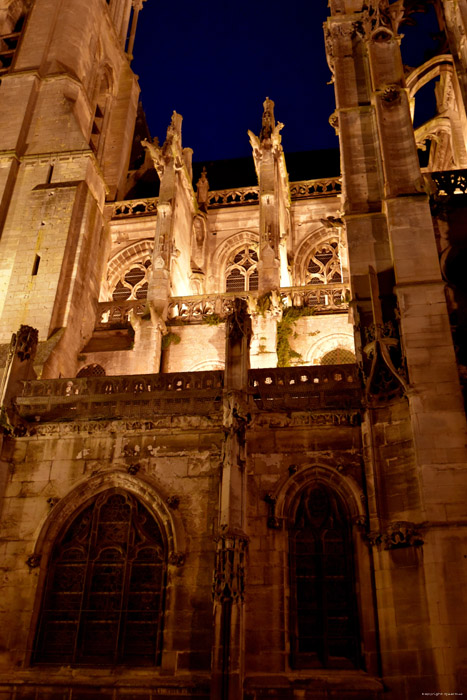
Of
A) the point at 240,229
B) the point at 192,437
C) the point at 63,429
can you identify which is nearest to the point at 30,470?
the point at 63,429

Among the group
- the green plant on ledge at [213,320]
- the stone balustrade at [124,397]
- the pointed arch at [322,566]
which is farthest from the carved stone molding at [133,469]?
the green plant on ledge at [213,320]

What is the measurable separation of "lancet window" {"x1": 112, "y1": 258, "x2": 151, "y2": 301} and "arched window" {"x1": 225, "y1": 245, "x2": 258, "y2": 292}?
2742 mm

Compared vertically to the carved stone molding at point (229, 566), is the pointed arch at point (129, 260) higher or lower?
higher

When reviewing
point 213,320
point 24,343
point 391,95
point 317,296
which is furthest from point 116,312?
point 391,95

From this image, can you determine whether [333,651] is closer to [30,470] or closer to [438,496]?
[438,496]

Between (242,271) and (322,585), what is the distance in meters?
13.7

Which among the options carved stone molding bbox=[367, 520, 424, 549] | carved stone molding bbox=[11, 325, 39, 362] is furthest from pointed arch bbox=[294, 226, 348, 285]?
carved stone molding bbox=[367, 520, 424, 549]

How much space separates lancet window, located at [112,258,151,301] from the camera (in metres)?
21.8

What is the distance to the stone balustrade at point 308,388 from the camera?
36.2 ft

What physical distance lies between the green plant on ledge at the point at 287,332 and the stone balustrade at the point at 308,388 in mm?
5026

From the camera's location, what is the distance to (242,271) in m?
22.1

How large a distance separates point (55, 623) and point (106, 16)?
2337cm

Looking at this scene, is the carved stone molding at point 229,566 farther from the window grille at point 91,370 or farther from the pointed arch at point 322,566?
the window grille at point 91,370

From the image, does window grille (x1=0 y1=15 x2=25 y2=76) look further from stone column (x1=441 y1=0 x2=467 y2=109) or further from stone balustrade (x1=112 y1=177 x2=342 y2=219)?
stone column (x1=441 y1=0 x2=467 y2=109)
